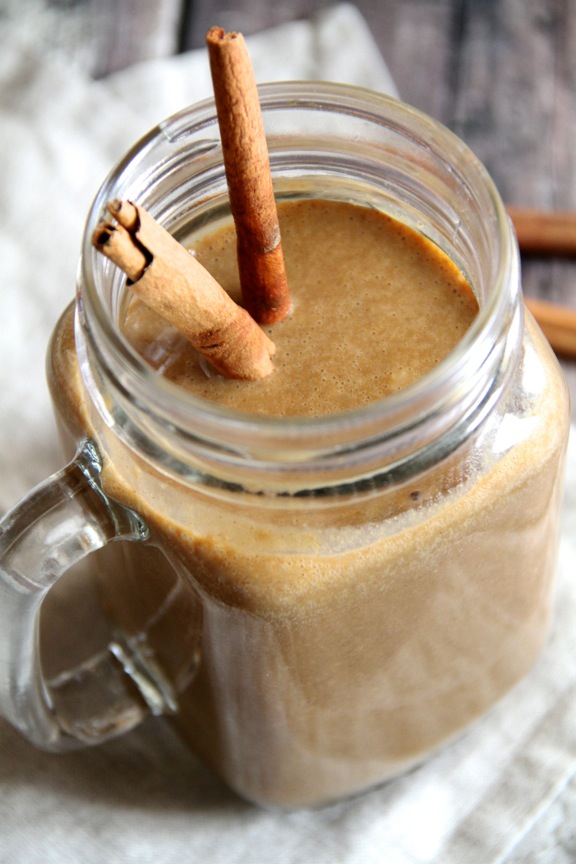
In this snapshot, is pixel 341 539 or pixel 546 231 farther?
pixel 546 231

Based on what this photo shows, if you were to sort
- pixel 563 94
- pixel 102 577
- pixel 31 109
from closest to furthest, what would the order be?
pixel 102 577, pixel 31 109, pixel 563 94

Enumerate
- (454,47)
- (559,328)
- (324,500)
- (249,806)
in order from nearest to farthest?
(324,500) < (249,806) < (559,328) < (454,47)

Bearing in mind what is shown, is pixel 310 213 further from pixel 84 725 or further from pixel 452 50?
pixel 452 50

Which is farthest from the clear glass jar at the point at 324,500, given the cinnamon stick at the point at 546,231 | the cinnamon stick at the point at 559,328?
the cinnamon stick at the point at 546,231

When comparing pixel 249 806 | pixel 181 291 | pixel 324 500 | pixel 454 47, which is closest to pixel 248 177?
pixel 181 291

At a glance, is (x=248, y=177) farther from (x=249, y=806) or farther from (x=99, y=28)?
(x=99, y=28)

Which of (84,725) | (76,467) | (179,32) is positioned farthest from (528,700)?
(179,32)
